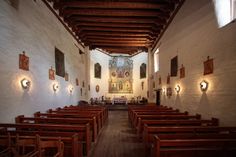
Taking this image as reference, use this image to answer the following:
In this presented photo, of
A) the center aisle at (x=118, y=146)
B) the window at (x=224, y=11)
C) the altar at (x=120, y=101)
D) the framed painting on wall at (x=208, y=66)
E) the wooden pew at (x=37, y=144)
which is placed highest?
the window at (x=224, y=11)

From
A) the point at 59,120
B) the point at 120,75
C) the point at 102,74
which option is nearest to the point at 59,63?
the point at 59,120

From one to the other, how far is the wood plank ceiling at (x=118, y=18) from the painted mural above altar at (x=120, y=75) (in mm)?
7888

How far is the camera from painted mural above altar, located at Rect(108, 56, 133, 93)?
22.4 meters

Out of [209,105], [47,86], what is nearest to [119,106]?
[47,86]

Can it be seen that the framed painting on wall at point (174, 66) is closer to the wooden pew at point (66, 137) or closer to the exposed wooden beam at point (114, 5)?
the exposed wooden beam at point (114, 5)

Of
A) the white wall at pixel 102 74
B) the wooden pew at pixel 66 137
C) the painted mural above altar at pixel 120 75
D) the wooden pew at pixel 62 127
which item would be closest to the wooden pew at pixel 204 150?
the wooden pew at pixel 66 137

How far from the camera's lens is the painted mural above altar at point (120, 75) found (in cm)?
2239

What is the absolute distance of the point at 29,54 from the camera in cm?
663

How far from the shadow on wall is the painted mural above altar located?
15816mm

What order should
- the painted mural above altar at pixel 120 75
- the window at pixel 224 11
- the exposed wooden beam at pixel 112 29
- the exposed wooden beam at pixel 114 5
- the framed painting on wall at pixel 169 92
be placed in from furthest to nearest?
the painted mural above altar at pixel 120 75, the exposed wooden beam at pixel 112 29, the framed painting on wall at pixel 169 92, the exposed wooden beam at pixel 114 5, the window at pixel 224 11

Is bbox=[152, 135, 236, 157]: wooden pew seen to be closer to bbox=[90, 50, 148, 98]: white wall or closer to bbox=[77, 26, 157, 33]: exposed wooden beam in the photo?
bbox=[77, 26, 157, 33]: exposed wooden beam

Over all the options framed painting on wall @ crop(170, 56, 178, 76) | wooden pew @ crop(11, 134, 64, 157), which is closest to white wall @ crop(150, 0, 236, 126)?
framed painting on wall @ crop(170, 56, 178, 76)

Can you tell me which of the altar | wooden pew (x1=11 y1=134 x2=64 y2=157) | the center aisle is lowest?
the center aisle

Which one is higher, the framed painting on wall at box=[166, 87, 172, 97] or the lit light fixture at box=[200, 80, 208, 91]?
the lit light fixture at box=[200, 80, 208, 91]
